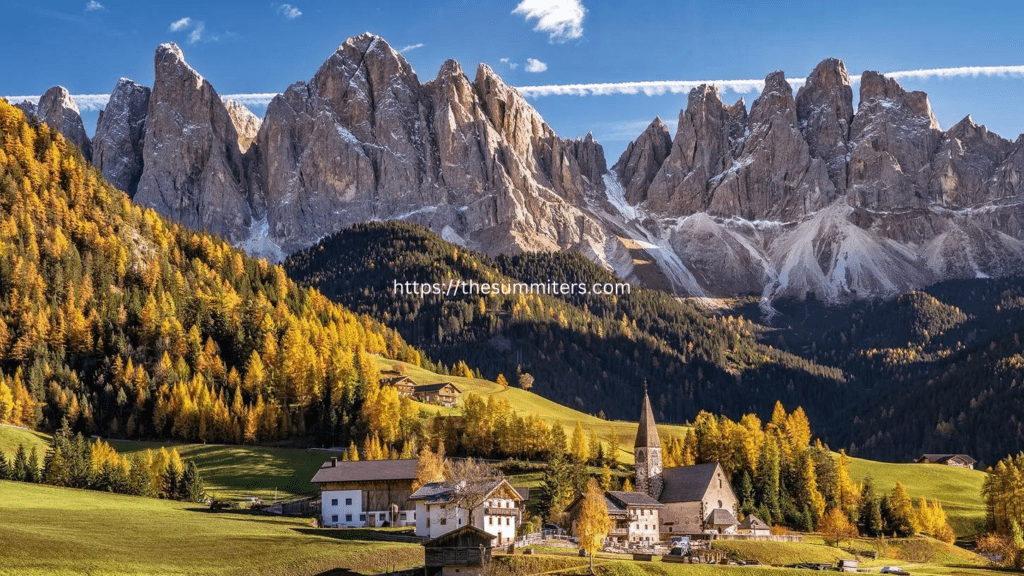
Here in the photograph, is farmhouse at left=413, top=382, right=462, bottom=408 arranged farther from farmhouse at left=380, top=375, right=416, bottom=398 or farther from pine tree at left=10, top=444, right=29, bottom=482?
pine tree at left=10, top=444, right=29, bottom=482

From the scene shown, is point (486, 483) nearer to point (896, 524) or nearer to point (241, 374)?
point (896, 524)

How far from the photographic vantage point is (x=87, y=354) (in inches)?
6762

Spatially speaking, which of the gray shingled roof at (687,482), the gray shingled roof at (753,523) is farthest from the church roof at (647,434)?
the gray shingled roof at (753,523)

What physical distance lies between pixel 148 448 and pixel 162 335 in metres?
33.4

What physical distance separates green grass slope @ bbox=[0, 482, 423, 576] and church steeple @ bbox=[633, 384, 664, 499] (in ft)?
138

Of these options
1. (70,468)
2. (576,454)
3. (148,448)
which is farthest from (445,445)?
(70,468)

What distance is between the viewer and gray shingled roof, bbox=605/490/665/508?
403ft

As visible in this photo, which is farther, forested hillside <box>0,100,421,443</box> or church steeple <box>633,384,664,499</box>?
forested hillside <box>0,100,421,443</box>

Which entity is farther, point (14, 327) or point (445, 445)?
point (14, 327)

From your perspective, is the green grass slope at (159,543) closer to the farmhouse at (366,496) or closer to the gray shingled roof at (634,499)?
the farmhouse at (366,496)

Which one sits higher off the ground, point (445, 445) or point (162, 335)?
point (162, 335)

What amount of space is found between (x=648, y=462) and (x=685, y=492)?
693 centimetres

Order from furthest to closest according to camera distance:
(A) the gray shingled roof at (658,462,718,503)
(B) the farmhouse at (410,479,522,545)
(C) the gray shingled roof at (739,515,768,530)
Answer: (A) the gray shingled roof at (658,462,718,503), (C) the gray shingled roof at (739,515,768,530), (B) the farmhouse at (410,479,522,545)

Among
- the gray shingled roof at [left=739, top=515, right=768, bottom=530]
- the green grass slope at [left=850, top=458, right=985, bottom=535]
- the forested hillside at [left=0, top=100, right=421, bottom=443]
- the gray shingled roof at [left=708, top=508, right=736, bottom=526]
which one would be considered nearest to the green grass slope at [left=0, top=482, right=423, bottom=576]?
the gray shingled roof at [left=708, top=508, right=736, bottom=526]
